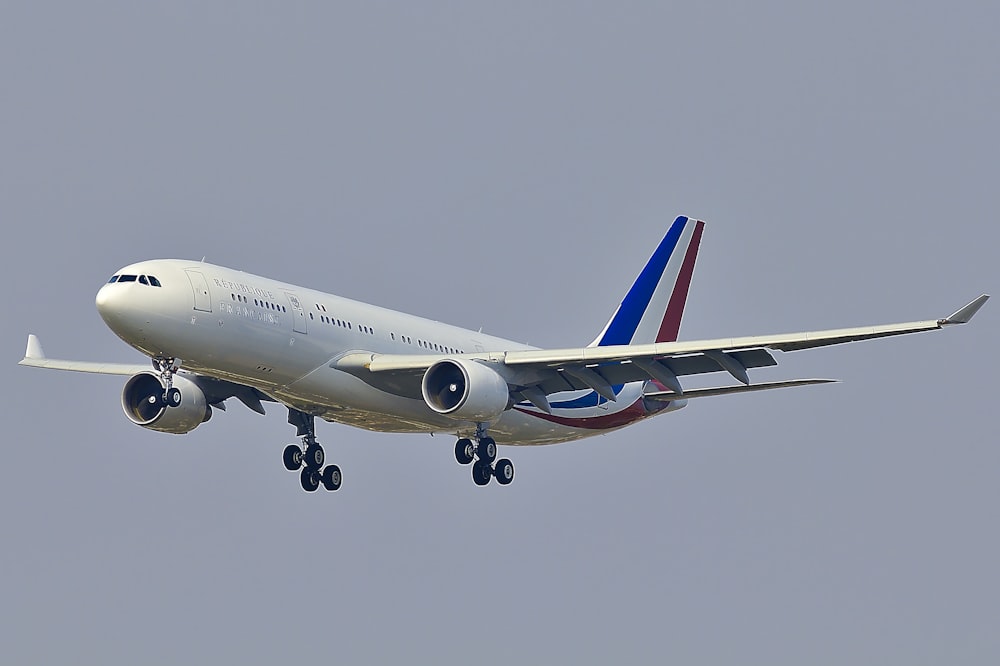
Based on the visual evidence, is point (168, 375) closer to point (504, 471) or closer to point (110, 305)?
point (110, 305)

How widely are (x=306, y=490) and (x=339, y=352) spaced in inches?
284

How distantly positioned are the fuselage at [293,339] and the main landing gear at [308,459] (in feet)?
6.66

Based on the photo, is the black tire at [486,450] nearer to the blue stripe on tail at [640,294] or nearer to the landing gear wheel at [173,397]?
the blue stripe on tail at [640,294]

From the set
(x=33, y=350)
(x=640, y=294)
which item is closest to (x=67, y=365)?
(x=33, y=350)

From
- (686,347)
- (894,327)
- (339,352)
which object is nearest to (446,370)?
(339,352)

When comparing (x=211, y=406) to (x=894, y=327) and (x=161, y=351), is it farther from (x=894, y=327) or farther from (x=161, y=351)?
(x=894, y=327)

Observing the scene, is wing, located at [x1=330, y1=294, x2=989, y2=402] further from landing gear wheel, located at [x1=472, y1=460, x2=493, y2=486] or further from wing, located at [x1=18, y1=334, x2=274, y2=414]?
wing, located at [x1=18, y1=334, x2=274, y2=414]

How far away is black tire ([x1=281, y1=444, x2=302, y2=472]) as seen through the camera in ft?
162

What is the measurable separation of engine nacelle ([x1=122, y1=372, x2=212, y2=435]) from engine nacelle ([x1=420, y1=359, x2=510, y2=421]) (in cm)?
699

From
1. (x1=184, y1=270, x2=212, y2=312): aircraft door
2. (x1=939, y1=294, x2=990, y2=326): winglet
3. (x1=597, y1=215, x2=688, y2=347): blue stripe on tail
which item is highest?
(x1=597, y1=215, x2=688, y2=347): blue stripe on tail

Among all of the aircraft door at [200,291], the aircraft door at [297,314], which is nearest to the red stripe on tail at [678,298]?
the aircraft door at [297,314]

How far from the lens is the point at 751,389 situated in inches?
1843

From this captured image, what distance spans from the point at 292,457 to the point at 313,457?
28.2 inches

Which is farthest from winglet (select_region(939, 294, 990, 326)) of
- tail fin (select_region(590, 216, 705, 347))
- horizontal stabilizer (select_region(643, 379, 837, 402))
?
tail fin (select_region(590, 216, 705, 347))
